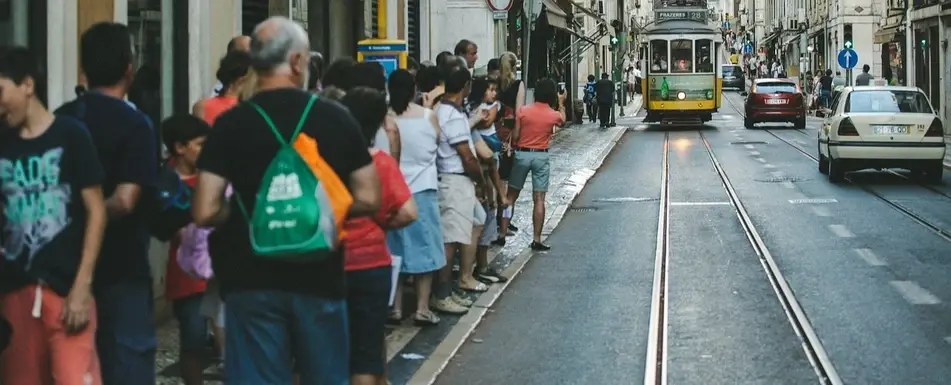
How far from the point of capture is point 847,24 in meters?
62.8

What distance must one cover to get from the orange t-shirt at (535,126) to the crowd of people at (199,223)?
6590mm

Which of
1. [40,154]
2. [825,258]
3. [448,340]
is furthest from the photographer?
[825,258]

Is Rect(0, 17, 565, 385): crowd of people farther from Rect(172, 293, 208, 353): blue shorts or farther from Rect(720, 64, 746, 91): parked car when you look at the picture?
Rect(720, 64, 746, 91): parked car

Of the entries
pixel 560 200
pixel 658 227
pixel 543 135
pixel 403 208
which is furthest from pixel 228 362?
pixel 560 200

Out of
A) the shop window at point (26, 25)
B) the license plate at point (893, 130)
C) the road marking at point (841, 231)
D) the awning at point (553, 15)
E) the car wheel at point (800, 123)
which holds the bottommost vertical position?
the road marking at point (841, 231)

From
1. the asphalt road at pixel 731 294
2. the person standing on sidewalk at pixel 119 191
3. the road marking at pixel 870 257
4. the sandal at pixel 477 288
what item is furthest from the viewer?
the road marking at pixel 870 257

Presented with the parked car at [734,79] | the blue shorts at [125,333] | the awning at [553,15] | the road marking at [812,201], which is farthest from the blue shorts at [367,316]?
the parked car at [734,79]

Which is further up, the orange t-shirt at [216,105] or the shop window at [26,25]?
the shop window at [26,25]

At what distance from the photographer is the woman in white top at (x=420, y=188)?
904cm

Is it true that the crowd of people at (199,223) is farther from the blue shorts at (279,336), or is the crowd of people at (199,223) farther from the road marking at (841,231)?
the road marking at (841,231)

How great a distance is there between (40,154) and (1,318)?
0.60 m

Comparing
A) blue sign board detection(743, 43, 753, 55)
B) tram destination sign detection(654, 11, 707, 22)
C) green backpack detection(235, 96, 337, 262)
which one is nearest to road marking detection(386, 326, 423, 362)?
green backpack detection(235, 96, 337, 262)

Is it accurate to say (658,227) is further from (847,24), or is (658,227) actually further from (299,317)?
(847,24)

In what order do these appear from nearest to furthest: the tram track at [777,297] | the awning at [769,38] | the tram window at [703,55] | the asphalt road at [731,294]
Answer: the tram track at [777,297] < the asphalt road at [731,294] < the tram window at [703,55] < the awning at [769,38]
